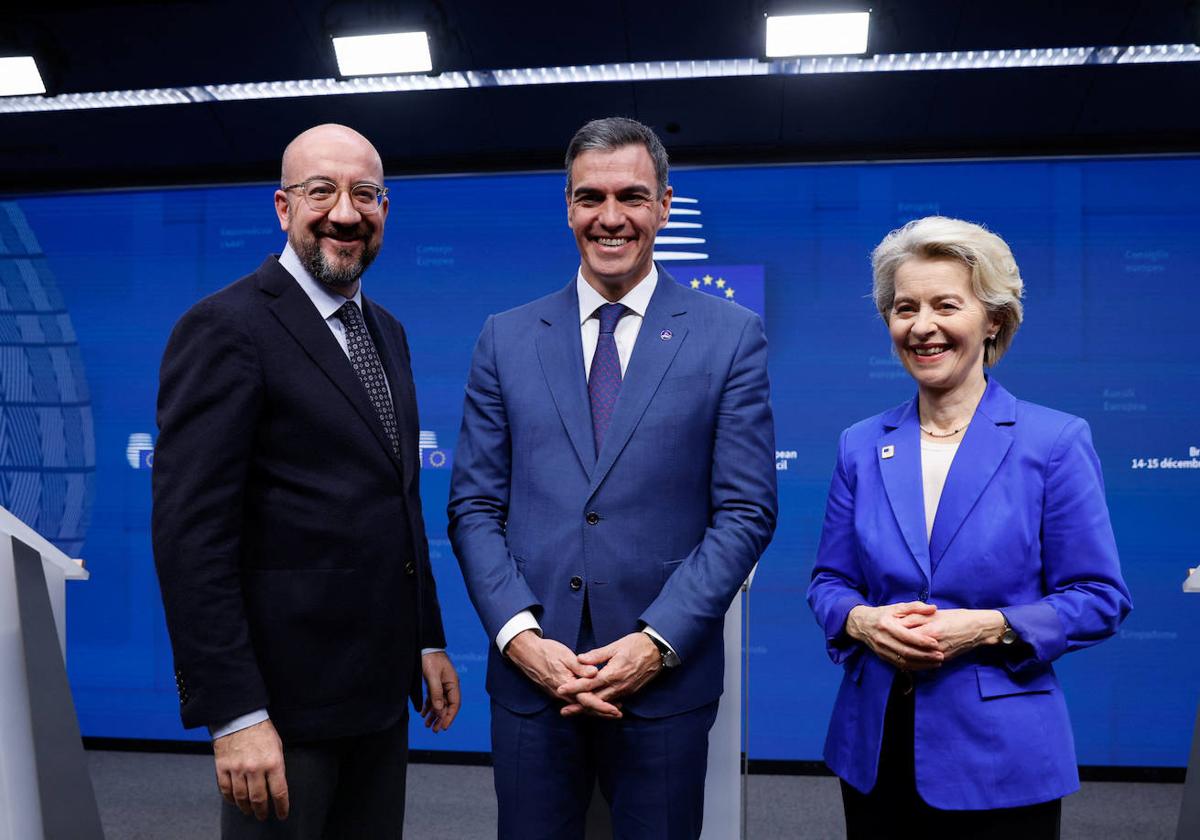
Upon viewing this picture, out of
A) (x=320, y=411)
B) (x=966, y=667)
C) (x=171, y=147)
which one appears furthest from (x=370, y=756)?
(x=171, y=147)

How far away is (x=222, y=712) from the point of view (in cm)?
140

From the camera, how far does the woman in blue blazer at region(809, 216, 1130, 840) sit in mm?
1383

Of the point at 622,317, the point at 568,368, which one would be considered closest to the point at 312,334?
the point at 568,368

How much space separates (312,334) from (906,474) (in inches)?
42.5

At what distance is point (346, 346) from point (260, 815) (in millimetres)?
829

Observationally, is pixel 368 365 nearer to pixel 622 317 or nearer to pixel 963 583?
pixel 622 317

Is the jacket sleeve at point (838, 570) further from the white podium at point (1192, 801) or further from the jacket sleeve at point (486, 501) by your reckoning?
the white podium at point (1192, 801)

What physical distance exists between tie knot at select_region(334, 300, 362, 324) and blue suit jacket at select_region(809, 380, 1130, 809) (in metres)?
1.03

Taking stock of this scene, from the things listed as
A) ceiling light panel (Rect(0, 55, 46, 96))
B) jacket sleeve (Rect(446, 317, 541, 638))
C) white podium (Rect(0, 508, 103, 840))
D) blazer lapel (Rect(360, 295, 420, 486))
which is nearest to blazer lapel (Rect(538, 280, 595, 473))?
jacket sleeve (Rect(446, 317, 541, 638))

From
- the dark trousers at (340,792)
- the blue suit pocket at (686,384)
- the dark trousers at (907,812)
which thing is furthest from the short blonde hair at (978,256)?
the dark trousers at (340,792)

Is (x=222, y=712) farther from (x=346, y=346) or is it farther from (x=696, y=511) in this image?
(x=696, y=511)

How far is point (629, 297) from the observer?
1646mm

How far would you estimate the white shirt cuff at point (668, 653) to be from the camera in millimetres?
1450

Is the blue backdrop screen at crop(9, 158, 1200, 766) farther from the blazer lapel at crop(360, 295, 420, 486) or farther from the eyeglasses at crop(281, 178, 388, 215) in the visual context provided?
the eyeglasses at crop(281, 178, 388, 215)
